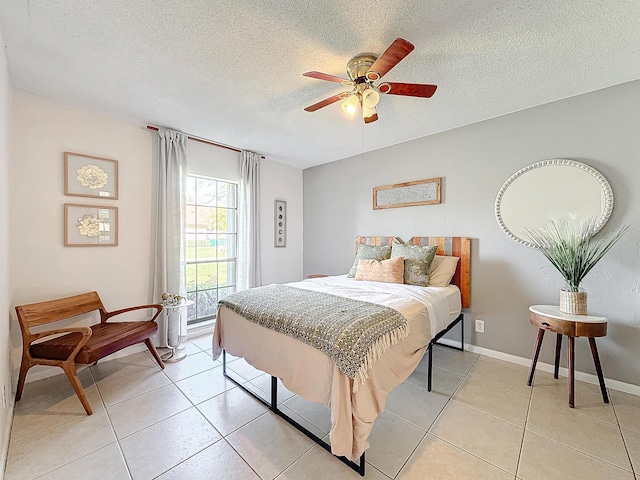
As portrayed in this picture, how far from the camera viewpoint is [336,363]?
4.56ft

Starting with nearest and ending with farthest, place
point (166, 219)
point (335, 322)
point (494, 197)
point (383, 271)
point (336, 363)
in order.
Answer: point (336, 363) < point (335, 322) < point (494, 197) < point (383, 271) < point (166, 219)

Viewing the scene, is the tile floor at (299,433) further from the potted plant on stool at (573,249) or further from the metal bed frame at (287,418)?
the potted plant on stool at (573,249)

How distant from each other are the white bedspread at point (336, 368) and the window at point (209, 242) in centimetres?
143

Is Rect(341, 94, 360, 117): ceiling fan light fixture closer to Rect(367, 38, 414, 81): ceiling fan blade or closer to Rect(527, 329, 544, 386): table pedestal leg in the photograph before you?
Rect(367, 38, 414, 81): ceiling fan blade

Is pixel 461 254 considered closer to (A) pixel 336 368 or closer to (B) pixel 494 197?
(B) pixel 494 197

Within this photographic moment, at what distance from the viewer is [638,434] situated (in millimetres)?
1662

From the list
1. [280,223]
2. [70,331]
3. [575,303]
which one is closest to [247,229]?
[280,223]

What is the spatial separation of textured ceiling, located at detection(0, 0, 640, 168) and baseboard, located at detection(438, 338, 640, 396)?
8.00 feet

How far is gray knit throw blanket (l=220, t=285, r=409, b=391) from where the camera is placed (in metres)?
1.39

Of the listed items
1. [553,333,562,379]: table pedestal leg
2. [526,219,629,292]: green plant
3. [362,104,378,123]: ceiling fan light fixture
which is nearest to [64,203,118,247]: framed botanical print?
[362,104,378,123]: ceiling fan light fixture

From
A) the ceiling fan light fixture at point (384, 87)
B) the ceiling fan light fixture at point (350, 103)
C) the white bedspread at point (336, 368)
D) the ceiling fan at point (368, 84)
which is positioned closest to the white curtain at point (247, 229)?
the white bedspread at point (336, 368)

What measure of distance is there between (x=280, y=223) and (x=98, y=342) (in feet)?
9.07

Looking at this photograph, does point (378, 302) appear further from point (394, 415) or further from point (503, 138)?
point (503, 138)

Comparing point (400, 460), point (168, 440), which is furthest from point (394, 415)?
point (168, 440)
